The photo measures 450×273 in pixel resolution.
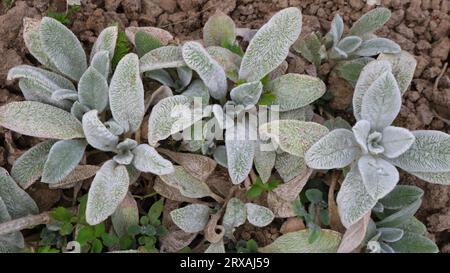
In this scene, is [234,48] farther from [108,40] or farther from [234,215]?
[234,215]

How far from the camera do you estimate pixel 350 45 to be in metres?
1.55

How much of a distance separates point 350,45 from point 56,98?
803mm

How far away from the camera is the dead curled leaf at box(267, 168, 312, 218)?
4.72 feet

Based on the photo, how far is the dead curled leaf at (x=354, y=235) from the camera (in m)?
1.38

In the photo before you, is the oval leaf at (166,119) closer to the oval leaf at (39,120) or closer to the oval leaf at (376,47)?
the oval leaf at (39,120)

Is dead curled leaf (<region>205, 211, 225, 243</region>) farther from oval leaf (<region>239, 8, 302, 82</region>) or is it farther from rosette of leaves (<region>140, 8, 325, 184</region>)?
oval leaf (<region>239, 8, 302, 82</region>)

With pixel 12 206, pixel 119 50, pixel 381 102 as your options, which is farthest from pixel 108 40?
pixel 381 102

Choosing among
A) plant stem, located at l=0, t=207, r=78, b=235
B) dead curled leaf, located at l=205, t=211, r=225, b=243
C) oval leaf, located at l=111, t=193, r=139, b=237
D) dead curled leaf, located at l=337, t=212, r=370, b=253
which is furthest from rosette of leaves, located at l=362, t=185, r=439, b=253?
plant stem, located at l=0, t=207, r=78, b=235

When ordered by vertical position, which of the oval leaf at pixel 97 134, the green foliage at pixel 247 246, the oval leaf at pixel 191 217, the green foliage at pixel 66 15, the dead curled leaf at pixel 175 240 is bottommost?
the green foliage at pixel 247 246

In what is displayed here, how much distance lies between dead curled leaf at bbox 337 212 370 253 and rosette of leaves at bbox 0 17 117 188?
2.21ft

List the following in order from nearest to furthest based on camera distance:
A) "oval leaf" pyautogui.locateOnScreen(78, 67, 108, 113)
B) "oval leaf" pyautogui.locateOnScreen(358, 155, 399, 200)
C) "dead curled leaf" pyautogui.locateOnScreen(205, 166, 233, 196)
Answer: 1. "oval leaf" pyautogui.locateOnScreen(358, 155, 399, 200)
2. "oval leaf" pyautogui.locateOnScreen(78, 67, 108, 113)
3. "dead curled leaf" pyautogui.locateOnScreen(205, 166, 233, 196)

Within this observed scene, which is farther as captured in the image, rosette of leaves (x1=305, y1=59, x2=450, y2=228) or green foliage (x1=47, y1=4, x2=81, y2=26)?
green foliage (x1=47, y1=4, x2=81, y2=26)

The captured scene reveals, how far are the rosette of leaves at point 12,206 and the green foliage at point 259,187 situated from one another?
56cm

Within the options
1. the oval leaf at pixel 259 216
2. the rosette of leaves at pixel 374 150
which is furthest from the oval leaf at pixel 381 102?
the oval leaf at pixel 259 216
